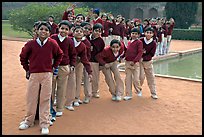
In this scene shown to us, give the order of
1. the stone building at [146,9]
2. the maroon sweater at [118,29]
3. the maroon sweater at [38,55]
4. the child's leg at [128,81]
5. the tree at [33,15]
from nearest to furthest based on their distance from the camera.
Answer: the maroon sweater at [38,55] < the child's leg at [128,81] < the maroon sweater at [118,29] < the tree at [33,15] < the stone building at [146,9]

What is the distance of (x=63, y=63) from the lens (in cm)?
489

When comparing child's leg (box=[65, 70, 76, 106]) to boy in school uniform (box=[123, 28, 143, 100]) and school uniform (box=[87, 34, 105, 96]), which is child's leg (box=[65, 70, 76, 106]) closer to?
school uniform (box=[87, 34, 105, 96])

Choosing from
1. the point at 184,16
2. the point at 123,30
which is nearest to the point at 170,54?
the point at 123,30

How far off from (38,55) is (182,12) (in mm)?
19821

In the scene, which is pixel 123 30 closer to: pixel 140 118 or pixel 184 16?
pixel 140 118

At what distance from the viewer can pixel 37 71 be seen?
429 cm

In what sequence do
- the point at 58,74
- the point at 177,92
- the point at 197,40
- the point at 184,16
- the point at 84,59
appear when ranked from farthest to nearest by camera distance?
the point at 184,16, the point at 197,40, the point at 177,92, the point at 84,59, the point at 58,74

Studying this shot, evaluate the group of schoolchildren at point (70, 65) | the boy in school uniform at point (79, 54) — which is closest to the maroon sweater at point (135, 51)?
the group of schoolchildren at point (70, 65)

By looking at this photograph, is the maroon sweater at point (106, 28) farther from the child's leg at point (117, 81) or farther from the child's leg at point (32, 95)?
the child's leg at point (32, 95)

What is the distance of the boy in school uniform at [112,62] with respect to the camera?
579cm

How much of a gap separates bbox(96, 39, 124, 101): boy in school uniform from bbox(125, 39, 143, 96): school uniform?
0.16 m

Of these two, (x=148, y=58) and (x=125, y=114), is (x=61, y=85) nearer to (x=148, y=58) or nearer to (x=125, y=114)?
(x=125, y=114)

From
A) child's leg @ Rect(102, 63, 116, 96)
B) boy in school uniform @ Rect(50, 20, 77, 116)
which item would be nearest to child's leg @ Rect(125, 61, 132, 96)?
child's leg @ Rect(102, 63, 116, 96)

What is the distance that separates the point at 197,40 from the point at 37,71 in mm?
17879
